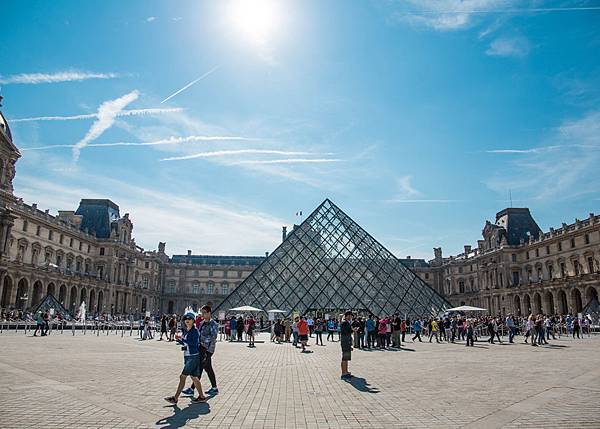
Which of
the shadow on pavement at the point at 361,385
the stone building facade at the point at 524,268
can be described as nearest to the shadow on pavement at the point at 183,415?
the shadow on pavement at the point at 361,385

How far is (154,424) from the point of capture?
447cm

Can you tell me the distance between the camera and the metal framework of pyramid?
86.1 ft

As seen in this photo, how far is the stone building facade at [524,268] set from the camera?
3809 cm

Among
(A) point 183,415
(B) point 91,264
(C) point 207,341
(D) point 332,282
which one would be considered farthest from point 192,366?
(B) point 91,264

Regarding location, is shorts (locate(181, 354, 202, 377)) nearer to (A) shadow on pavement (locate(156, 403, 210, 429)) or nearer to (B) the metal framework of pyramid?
(A) shadow on pavement (locate(156, 403, 210, 429))

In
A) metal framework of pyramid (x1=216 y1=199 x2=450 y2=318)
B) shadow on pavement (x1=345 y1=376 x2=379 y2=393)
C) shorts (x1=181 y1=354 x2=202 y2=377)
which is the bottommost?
shadow on pavement (x1=345 y1=376 x2=379 y2=393)

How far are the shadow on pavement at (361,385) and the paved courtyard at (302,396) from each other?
0.02m

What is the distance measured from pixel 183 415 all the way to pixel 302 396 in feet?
5.83

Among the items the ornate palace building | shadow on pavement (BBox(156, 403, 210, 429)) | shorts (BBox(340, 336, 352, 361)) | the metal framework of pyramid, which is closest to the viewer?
shadow on pavement (BBox(156, 403, 210, 429))

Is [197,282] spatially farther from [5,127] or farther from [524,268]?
[524,268]

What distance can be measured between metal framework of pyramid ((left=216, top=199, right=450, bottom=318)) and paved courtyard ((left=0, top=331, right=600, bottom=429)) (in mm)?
16558

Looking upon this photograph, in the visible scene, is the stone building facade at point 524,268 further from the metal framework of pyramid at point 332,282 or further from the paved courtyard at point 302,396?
the paved courtyard at point 302,396

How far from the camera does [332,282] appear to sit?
27141mm

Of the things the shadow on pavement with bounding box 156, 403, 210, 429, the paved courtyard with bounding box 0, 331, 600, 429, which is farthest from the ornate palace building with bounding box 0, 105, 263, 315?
the shadow on pavement with bounding box 156, 403, 210, 429
